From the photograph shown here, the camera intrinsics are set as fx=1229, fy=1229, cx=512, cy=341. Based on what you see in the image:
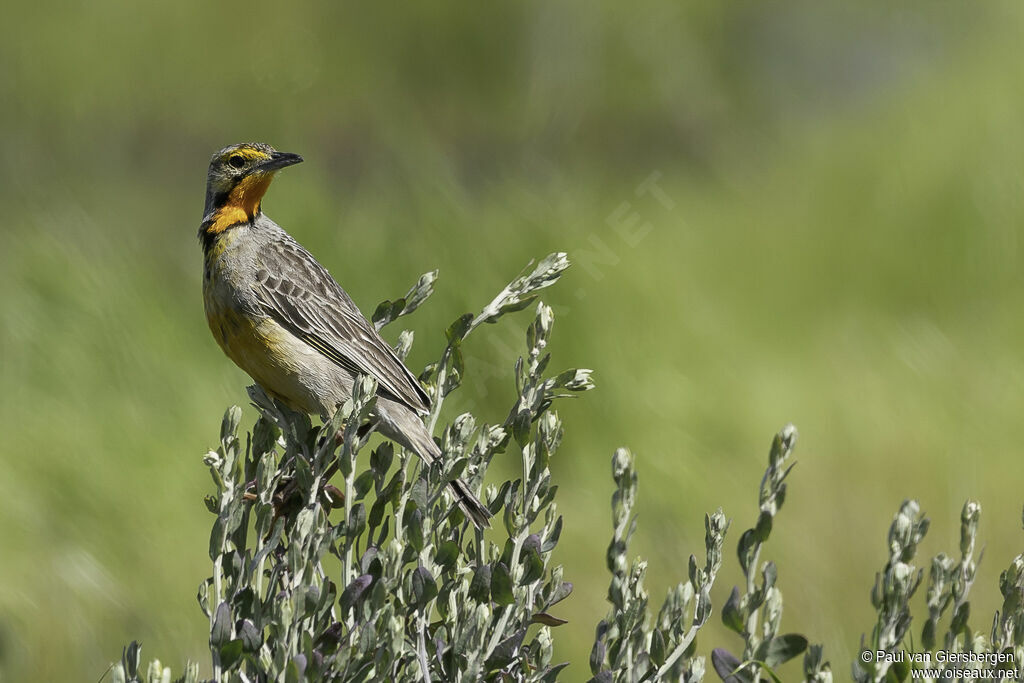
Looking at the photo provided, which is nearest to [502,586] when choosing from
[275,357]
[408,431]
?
[408,431]

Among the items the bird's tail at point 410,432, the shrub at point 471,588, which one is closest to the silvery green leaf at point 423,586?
the shrub at point 471,588

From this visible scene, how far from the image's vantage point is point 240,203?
2490mm

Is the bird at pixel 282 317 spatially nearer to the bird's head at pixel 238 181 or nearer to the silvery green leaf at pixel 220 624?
the bird's head at pixel 238 181

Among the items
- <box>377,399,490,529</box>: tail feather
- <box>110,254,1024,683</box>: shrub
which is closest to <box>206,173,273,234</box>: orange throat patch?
<box>377,399,490,529</box>: tail feather

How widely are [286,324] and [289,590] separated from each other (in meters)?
0.88

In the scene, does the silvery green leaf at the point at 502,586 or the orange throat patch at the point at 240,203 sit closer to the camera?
the silvery green leaf at the point at 502,586

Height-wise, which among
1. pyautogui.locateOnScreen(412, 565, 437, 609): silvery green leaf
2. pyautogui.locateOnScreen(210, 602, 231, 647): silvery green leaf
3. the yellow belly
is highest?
the yellow belly

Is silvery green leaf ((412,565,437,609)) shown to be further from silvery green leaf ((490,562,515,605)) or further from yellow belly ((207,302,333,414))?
yellow belly ((207,302,333,414))

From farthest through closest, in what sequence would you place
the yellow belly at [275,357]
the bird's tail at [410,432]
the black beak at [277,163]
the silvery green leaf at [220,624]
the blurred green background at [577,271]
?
the blurred green background at [577,271], the black beak at [277,163], the yellow belly at [275,357], the bird's tail at [410,432], the silvery green leaf at [220,624]

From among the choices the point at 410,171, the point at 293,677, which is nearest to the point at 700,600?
the point at 293,677

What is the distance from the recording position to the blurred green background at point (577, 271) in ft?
9.71

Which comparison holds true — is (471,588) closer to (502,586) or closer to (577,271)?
(502,586)

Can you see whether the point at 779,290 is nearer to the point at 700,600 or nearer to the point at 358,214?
the point at 358,214

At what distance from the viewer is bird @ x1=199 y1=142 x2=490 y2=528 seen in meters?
2.07
